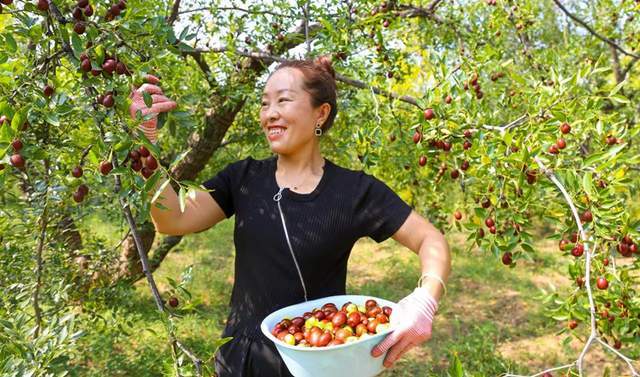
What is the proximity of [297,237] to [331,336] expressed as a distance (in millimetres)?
410

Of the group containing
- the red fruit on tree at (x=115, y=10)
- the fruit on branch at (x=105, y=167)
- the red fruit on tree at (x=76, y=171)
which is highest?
the red fruit on tree at (x=115, y=10)

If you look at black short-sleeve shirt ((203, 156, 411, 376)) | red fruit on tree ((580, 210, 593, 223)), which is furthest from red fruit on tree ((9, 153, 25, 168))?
red fruit on tree ((580, 210, 593, 223))

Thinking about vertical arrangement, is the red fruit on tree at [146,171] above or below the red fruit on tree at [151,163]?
below

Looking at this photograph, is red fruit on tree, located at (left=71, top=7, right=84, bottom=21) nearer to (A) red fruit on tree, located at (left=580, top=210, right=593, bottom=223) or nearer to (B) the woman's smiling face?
(B) the woman's smiling face

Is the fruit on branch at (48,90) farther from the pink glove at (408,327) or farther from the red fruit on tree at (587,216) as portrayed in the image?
the red fruit on tree at (587,216)

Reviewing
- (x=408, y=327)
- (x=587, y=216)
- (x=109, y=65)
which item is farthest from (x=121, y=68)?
(x=587, y=216)

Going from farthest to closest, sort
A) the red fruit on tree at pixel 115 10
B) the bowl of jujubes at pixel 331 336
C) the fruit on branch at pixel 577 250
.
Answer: the fruit on branch at pixel 577 250 → the red fruit on tree at pixel 115 10 → the bowl of jujubes at pixel 331 336

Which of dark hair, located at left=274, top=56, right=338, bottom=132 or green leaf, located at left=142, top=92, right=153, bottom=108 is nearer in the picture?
green leaf, located at left=142, top=92, right=153, bottom=108

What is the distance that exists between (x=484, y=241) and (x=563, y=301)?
13.5 inches

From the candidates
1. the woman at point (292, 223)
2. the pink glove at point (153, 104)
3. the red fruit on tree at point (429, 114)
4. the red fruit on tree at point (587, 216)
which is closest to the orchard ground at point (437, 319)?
the woman at point (292, 223)

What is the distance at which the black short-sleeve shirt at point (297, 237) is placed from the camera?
1.68 meters

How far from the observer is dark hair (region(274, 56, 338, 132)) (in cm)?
178

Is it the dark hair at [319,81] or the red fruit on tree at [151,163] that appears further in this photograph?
the dark hair at [319,81]

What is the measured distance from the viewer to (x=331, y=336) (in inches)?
53.6
